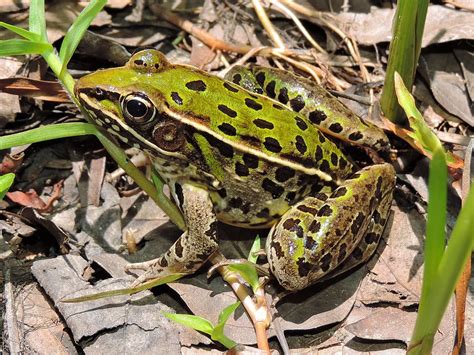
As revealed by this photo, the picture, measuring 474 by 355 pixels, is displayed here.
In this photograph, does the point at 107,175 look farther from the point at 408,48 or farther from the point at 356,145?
the point at 408,48

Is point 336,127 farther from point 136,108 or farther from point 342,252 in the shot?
point 136,108

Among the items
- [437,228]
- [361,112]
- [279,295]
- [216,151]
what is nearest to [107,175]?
[216,151]

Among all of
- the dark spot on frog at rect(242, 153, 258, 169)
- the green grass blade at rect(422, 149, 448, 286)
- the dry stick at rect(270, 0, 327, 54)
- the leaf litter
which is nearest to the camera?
the green grass blade at rect(422, 149, 448, 286)

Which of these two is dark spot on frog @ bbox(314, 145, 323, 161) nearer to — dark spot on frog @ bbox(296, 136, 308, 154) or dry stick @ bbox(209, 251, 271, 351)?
dark spot on frog @ bbox(296, 136, 308, 154)

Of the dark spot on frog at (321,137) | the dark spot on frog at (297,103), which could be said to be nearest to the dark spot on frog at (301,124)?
the dark spot on frog at (321,137)

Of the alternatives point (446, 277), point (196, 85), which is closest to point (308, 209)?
point (196, 85)

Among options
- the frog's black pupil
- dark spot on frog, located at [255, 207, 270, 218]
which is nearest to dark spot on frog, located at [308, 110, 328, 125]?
dark spot on frog, located at [255, 207, 270, 218]
